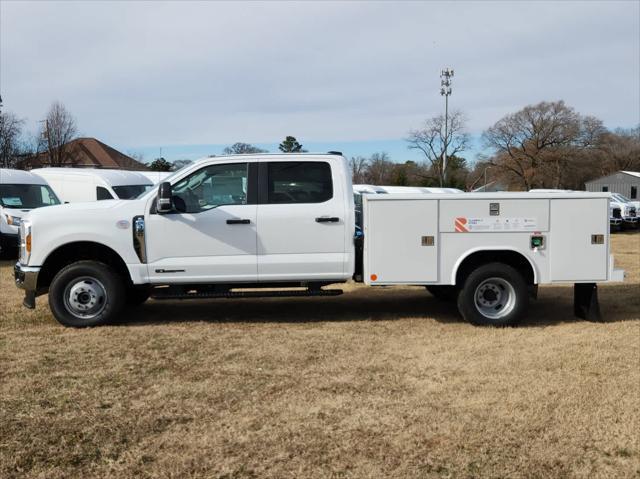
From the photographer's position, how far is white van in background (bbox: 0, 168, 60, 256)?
1449cm

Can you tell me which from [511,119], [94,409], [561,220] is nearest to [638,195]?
[511,119]

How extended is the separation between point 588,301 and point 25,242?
6.62 meters

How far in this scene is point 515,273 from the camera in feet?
23.7

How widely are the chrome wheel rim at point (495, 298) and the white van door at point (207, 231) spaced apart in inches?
103

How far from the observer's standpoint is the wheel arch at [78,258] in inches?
288

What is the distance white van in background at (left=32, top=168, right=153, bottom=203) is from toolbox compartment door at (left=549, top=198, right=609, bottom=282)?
42.6 feet

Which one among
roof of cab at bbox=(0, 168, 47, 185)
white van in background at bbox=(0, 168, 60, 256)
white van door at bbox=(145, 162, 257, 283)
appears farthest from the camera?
roof of cab at bbox=(0, 168, 47, 185)

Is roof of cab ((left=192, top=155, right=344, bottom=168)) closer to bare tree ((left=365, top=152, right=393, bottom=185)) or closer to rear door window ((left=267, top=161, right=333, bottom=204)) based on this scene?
rear door window ((left=267, top=161, right=333, bottom=204))

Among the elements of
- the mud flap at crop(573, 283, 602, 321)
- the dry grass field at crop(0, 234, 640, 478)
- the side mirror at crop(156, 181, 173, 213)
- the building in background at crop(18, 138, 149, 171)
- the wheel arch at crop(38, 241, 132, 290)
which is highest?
the building in background at crop(18, 138, 149, 171)

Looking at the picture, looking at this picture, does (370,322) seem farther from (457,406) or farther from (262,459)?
(262,459)

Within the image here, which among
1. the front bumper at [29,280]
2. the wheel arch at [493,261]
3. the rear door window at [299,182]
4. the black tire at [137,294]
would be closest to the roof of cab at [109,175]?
the black tire at [137,294]

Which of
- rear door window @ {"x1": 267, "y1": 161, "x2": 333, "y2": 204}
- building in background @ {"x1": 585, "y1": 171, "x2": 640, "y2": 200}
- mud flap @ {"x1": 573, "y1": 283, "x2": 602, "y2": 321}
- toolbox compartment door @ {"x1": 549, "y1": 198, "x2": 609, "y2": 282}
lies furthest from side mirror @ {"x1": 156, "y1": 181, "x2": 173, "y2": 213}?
building in background @ {"x1": 585, "y1": 171, "x2": 640, "y2": 200}

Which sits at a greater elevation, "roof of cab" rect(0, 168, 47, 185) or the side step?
"roof of cab" rect(0, 168, 47, 185)

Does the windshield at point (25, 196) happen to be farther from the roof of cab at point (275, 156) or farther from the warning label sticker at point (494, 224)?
the warning label sticker at point (494, 224)
